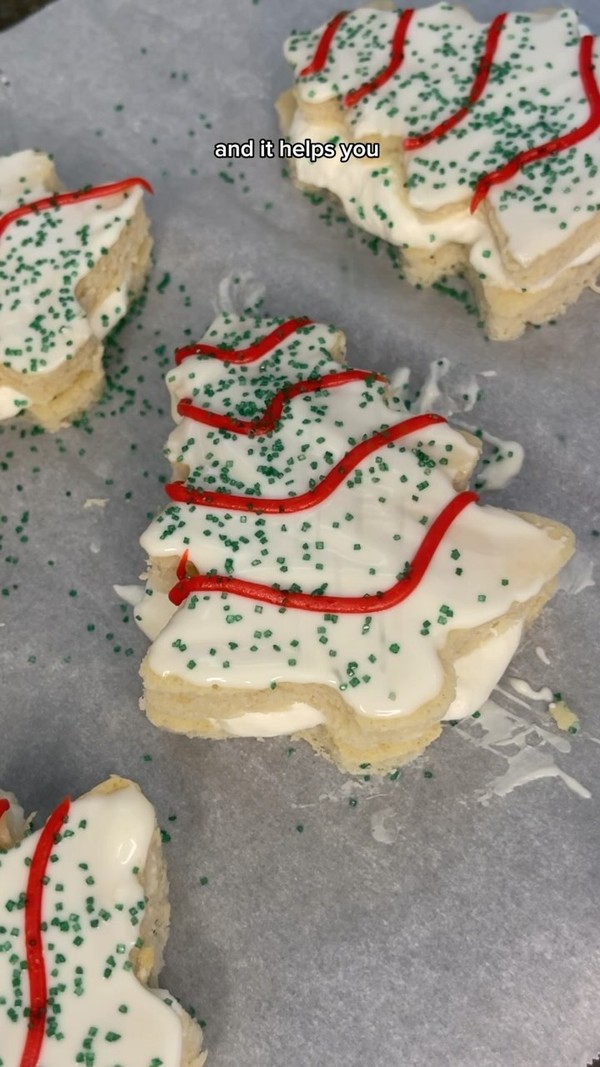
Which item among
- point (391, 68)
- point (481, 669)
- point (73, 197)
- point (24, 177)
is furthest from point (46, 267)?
point (481, 669)

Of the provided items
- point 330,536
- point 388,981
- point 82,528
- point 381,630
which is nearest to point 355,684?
point 381,630

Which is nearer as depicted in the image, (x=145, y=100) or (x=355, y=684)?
(x=355, y=684)

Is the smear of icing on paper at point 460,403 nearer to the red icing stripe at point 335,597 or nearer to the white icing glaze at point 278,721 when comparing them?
the red icing stripe at point 335,597

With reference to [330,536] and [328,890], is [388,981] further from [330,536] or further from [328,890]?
[330,536]

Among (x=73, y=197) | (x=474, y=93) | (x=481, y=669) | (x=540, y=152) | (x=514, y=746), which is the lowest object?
(x=514, y=746)

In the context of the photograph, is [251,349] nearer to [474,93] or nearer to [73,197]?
[73,197]

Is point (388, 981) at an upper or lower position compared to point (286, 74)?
lower

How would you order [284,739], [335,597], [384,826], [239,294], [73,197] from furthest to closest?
[239,294], [73,197], [284,739], [384,826], [335,597]
